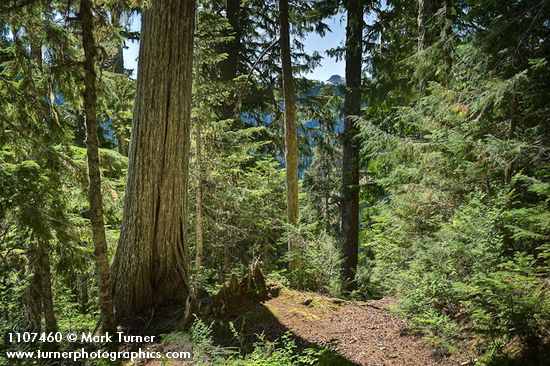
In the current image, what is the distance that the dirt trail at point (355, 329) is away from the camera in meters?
3.31

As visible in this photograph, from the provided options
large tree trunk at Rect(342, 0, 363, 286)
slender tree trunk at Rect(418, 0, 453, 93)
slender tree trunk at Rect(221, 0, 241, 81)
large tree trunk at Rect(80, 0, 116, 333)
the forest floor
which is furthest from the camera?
slender tree trunk at Rect(221, 0, 241, 81)

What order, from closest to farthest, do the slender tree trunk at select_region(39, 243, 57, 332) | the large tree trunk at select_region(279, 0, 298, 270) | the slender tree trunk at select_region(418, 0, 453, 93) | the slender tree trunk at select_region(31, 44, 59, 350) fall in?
the slender tree trunk at select_region(31, 44, 59, 350), the slender tree trunk at select_region(39, 243, 57, 332), the slender tree trunk at select_region(418, 0, 453, 93), the large tree trunk at select_region(279, 0, 298, 270)

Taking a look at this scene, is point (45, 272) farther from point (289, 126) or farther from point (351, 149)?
point (351, 149)

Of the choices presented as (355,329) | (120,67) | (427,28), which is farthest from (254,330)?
(120,67)

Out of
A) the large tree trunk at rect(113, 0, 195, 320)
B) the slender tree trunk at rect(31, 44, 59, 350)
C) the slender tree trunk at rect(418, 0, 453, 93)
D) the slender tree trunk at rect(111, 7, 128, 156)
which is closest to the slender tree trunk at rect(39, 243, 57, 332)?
the slender tree trunk at rect(31, 44, 59, 350)

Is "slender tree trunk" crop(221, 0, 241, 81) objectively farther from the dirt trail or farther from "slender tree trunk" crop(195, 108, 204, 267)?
the dirt trail

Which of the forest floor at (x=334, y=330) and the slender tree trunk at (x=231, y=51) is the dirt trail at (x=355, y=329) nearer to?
the forest floor at (x=334, y=330)

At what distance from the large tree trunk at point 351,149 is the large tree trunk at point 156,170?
673 cm

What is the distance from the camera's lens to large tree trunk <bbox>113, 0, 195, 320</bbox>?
14.7 ft

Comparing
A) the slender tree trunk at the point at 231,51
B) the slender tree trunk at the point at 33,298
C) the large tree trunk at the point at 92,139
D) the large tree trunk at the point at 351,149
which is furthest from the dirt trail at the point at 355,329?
the slender tree trunk at the point at 231,51

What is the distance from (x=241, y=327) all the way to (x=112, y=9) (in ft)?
13.3

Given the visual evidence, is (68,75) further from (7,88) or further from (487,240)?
(487,240)

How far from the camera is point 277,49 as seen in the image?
1098cm

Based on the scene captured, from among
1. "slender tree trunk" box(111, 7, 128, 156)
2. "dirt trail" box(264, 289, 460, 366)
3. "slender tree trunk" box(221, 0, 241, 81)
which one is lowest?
"dirt trail" box(264, 289, 460, 366)
